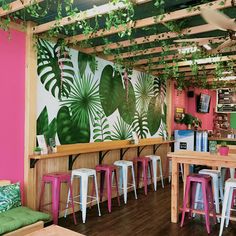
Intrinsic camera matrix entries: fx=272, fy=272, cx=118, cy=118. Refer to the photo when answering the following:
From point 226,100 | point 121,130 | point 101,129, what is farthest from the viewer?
point 226,100

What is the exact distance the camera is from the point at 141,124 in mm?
6410

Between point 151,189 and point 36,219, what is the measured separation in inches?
135

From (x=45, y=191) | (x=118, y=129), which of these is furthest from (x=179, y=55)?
(x=45, y=191)

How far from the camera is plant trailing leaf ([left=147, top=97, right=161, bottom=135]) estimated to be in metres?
6.75

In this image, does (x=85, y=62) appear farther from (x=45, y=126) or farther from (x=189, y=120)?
(x=189, y=120)

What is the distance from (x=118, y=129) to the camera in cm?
564

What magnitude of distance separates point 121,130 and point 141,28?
7.81 feet

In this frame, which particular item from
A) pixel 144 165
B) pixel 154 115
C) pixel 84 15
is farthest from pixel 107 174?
pixel 154 115

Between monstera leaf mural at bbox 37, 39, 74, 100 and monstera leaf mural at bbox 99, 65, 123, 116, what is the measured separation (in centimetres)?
87

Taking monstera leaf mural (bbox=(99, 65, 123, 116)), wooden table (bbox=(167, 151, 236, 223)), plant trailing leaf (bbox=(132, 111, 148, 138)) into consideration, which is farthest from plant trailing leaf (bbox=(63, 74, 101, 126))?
wooden table (bbox=(167, 151, 236, 223))

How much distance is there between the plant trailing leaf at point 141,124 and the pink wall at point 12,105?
295 cm

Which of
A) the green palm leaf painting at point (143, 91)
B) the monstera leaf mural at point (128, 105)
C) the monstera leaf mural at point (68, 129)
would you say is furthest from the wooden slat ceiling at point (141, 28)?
the monstera leaf mural at point (68, 129)

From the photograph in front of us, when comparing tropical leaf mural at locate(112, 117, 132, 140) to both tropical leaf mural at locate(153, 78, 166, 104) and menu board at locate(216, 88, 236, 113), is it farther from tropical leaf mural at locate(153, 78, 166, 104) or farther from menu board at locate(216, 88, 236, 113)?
menu board at locate(216, 88, 236, 113)

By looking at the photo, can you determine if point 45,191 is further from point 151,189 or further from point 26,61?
point 151,189
